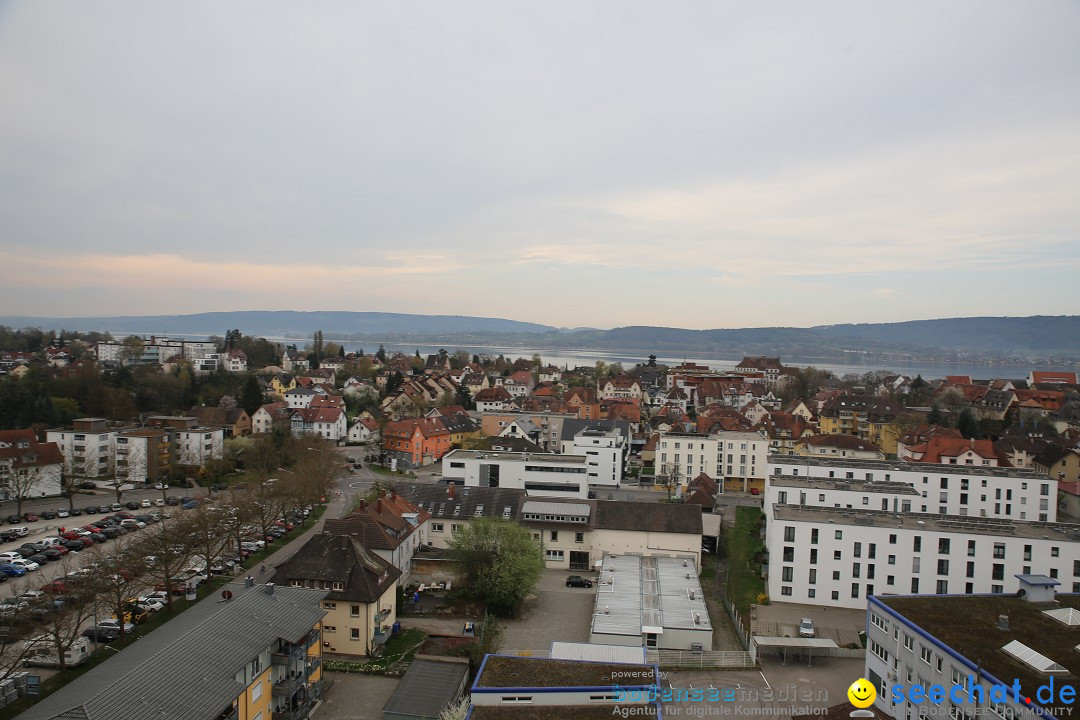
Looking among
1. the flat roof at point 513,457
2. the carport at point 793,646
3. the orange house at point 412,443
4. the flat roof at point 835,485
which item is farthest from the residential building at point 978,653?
the orange house at point 412,443

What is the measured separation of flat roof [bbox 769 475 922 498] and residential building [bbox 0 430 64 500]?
2887 centimetres

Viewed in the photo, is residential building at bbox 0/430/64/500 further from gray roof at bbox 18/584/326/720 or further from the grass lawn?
the grass lawn

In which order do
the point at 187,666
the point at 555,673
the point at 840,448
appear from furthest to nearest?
the point at 840,448 < the point at 555,673 < the point at 187,666

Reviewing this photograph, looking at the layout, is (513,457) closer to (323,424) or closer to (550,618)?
(550,618)

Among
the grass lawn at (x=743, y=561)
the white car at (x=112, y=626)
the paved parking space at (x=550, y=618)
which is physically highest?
the white car at (x=112, y=626)

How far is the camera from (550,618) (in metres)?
17.6

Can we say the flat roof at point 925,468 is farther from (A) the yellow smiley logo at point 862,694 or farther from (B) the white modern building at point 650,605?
(A) the yellow smiley logo at point 862,694

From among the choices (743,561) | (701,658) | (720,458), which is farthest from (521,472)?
(701,658)

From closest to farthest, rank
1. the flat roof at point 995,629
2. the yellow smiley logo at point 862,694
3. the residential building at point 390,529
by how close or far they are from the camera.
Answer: the flat roof at point 995,629
the yellow smiley logo at point 862,694
the residential building at point 390,529

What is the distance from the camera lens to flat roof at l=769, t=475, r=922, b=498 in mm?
22234

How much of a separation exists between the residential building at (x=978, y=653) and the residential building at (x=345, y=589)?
10.7 metres

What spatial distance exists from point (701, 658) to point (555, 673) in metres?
4.98

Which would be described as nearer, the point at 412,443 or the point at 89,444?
the point at 89,444

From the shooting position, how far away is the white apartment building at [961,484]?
80.2 feet
